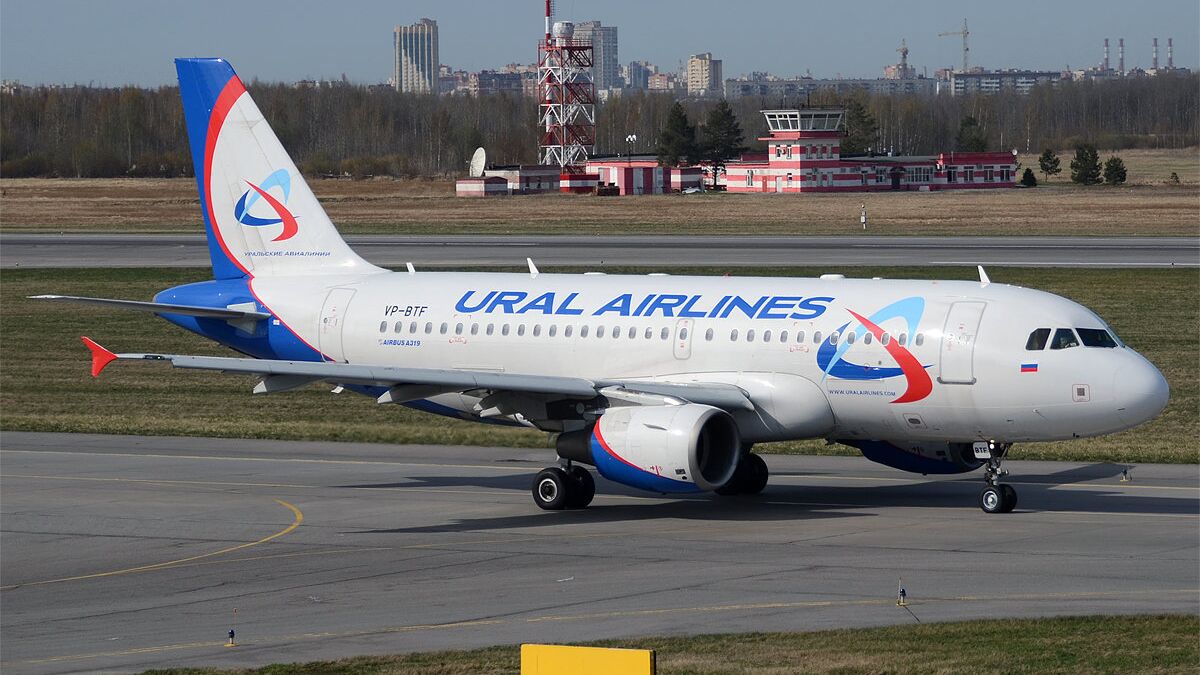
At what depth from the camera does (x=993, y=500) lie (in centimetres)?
2839

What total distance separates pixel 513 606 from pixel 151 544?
8.32 meters

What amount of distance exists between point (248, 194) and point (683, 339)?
11400 mm

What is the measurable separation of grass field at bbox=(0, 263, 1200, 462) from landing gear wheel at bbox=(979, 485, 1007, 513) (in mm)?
7478

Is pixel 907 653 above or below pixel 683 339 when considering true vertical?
below

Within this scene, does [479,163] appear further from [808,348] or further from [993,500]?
[993,500]

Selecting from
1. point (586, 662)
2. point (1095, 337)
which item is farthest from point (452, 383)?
point (586, 662)

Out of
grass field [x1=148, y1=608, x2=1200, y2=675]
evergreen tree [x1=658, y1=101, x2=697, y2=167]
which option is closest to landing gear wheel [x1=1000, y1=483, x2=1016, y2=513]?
grass field [x1=148, y1=608, x2=1200, y2=675]

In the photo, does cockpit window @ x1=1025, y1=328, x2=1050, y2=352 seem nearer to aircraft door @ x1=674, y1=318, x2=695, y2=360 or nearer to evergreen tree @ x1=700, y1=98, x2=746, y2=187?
aircraft door @ x1=674, y1=318, x2=695, y2=360

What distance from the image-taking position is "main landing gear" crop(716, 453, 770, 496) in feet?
102

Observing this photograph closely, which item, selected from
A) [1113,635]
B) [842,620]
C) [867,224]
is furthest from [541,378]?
[867,224]

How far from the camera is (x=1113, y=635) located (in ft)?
62.1

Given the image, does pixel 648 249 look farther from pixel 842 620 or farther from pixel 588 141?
pixel 588 141

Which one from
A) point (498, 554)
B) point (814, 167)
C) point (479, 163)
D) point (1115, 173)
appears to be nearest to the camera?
point (498, 554)

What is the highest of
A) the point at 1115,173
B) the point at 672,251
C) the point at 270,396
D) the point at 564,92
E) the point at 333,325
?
the point at 564,92
